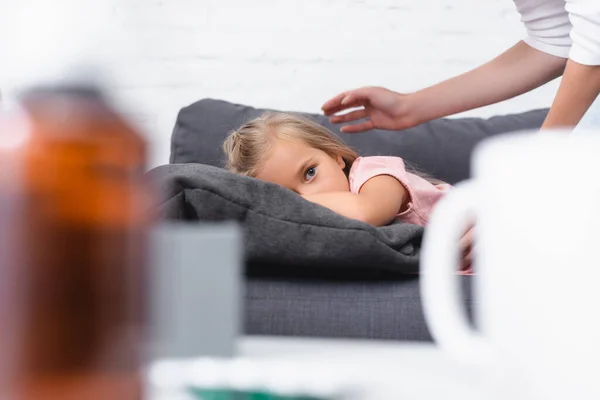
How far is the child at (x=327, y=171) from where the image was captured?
1479mm

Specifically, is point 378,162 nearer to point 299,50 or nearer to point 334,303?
point 334,303

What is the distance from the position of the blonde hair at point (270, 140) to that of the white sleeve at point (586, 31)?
63 centimetres

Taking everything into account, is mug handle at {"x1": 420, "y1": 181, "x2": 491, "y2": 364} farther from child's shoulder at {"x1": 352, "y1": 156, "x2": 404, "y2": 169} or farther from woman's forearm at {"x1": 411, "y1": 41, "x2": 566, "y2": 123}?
woman's forearm at {"x1": 411, "y1": 41, "x2": 566, "y2": 123}

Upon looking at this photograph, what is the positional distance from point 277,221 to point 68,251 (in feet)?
2.94

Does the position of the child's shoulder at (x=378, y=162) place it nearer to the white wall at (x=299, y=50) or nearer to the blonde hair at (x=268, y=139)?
the blonde hair at (x=268, y=139)

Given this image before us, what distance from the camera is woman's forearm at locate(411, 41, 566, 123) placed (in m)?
1.71

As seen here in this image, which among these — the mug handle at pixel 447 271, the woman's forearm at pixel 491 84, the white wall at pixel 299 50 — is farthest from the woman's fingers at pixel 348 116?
the mug handle at pixel 447 271

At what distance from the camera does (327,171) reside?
5.44ft

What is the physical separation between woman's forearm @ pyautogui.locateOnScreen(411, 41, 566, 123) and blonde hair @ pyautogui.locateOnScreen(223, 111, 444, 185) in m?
0.20

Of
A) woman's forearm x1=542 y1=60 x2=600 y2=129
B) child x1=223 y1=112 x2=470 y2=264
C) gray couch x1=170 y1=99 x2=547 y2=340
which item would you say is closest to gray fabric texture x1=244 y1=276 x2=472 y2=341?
gray couch x1=170 y1=99 x2=547 y2=340

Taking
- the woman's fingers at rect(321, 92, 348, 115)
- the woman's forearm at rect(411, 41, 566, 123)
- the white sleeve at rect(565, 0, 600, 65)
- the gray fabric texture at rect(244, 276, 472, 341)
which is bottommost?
the gray fabric texture at rect(244, 276, 472, 341)

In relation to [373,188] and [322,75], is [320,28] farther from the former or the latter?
[373,188]

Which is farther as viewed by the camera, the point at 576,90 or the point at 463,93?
the point at 463,93

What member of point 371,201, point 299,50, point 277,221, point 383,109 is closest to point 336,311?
point 277,221
